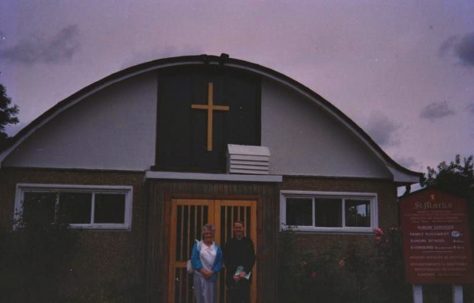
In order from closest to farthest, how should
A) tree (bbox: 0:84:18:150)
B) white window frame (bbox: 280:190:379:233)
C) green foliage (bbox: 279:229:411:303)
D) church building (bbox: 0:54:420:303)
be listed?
green foliage (bbox: 279:229:411:303) → church building (bbox: 0:54:420:303) → white window frame (bbox: 280:190:379:233) → tree (bbox: 0:84:18:150)

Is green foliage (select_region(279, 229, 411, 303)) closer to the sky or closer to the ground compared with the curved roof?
closer to the ground

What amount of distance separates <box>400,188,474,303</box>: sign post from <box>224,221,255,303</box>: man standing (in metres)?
2.59

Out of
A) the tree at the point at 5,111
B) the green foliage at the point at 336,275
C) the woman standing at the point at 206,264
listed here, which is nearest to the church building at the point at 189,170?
the green foliage at the point at 336,275

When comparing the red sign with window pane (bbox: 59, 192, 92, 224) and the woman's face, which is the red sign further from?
window pane (bbox: 59, 192, 92, 224)

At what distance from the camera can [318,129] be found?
13820 millimetres

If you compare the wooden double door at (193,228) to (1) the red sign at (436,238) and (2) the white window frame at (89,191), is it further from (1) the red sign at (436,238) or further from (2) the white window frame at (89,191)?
(1) the red sign at (436,238)

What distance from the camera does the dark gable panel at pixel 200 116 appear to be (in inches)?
511

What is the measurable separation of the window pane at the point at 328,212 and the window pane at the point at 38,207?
19.0ft

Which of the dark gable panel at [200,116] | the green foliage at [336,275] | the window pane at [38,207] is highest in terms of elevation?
the dark gable panel at [200,116]

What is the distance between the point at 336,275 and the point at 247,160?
300cm

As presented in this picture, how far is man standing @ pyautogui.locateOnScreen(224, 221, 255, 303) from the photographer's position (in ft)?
32.6

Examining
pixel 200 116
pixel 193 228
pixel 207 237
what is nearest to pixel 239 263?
pixel 207 237

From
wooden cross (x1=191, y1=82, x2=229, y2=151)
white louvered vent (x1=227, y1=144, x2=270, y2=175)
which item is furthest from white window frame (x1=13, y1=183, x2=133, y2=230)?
white louvered vent (x1=227, y1=144, x2=270, y2=175)

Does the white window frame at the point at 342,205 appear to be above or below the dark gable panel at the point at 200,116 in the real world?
below
